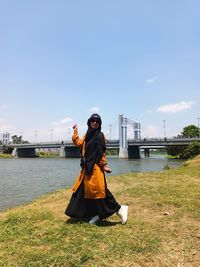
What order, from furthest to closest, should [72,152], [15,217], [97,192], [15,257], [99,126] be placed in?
[72,152] → [15,217] → [99,126] → [97,192] → [15,257]

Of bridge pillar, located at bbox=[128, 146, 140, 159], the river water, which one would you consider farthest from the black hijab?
bridge pillar, located at bbox=[128, 146, 140, 159]

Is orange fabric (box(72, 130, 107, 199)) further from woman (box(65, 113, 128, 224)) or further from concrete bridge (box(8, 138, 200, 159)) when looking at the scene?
concrete bridge (box(8, 138, 200, 159))

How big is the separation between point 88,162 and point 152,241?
5.81ft

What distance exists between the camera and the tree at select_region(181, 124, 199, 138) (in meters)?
91.8

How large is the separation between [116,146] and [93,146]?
82285mm

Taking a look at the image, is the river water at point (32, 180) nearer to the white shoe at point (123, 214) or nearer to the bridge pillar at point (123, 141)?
the white shoe at point (123, 214)

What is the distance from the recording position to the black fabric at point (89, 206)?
210 inches

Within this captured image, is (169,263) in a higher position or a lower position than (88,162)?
lower

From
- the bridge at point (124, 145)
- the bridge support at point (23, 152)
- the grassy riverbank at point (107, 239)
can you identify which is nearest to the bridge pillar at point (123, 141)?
the bridge at point (124, 145)

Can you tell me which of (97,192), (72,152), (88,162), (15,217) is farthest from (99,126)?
(72,152)

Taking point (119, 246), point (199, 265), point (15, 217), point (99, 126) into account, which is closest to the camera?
point (199, 265)

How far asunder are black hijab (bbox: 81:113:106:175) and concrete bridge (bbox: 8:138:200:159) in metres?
64.9

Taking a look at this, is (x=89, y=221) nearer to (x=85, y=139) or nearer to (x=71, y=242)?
(x=71, y=242)

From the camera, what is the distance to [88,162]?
540cm
